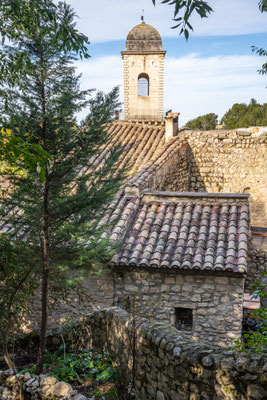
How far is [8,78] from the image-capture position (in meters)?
4.98

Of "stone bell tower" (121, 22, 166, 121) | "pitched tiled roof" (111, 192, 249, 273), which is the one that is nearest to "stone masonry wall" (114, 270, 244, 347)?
"pitched tiled roof" (111, 192, 249, 273)

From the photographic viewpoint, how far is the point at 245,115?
27.2 m

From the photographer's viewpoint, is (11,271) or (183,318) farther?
(183,318)

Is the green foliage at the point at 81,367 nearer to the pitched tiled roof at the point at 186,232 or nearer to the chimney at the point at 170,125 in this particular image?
the pitched tiled roof at the point at 186,232

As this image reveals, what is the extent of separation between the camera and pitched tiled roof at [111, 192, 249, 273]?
23.7 feet

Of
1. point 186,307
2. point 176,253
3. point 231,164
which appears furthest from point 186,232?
point 231,164

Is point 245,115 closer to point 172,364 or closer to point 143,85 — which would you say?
point 143,85

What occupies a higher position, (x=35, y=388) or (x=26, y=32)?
(x=26, y=32)

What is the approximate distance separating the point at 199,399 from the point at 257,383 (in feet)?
2.53

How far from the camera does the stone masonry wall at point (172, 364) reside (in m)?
3.16

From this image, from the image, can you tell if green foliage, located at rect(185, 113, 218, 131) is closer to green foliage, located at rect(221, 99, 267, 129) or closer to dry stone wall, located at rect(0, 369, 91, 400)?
green foliage, located at rect(221, 99, 267, 129)

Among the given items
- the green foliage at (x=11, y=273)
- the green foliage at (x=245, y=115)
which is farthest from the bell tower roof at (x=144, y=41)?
the green foliage at (x=245, y=115)

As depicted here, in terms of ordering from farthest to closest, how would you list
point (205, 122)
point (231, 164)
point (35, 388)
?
point (205, 122)
point (231, 164)
point (35, 388)

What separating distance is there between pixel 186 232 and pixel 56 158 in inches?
147
